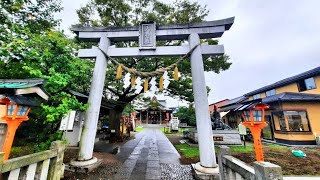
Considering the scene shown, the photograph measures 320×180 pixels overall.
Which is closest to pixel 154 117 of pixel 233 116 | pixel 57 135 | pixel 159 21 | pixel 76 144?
pixel 233 116

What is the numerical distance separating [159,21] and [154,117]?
32.7 metres

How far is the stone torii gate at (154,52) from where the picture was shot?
5617 millimetres

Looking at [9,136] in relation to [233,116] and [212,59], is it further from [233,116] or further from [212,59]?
[233,116]

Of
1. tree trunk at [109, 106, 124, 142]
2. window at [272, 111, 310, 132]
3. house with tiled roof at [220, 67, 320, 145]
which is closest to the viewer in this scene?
house with tiled roof at [220, 67, 320, 145]

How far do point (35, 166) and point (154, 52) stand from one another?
515cm

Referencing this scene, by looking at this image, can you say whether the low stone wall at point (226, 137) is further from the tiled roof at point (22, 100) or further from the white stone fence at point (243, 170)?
the tiled roof at point (22, 100)

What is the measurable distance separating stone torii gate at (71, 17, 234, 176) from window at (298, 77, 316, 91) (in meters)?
15.6

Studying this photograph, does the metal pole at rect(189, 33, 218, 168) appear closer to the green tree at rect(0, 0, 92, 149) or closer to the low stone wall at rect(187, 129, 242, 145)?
the green tree at rect(0, 0, 92, 149)

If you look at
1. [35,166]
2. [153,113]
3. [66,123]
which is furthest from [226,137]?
[153,113]

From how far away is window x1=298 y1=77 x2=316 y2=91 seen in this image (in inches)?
607

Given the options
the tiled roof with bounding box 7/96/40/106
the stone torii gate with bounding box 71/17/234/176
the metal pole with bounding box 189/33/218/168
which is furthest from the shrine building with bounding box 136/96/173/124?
the tiled roof with bounding box 7/96/40/106

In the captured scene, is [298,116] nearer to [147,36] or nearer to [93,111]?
[147,36]

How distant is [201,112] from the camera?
5637 millimetres

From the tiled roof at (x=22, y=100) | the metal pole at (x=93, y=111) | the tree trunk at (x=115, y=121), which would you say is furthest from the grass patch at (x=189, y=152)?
the tiled roof at (x=22, y=100)
